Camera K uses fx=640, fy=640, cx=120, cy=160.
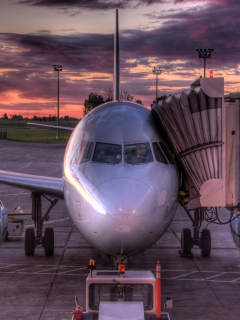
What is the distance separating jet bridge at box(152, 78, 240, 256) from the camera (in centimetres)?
1474

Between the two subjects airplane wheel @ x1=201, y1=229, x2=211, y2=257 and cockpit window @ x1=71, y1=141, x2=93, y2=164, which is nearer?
cockpit window @ x1=71, y1=141, x2=93, y2=164

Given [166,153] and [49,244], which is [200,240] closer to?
[49,244]

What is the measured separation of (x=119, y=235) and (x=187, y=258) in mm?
6730

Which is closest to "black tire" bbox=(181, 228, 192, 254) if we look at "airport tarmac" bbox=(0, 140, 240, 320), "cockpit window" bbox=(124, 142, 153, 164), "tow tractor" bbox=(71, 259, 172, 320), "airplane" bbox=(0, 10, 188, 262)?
"airport tarmac" bbox=(0, 140, 240, 320)

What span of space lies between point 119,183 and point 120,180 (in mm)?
147

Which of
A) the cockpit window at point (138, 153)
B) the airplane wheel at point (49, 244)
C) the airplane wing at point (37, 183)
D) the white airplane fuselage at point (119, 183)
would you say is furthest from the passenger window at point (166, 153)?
the airplane wheel at point (49, 244)

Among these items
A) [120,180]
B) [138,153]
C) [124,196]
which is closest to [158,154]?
[138,153]

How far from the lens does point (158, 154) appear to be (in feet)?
50.2

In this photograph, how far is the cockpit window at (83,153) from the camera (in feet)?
50.0

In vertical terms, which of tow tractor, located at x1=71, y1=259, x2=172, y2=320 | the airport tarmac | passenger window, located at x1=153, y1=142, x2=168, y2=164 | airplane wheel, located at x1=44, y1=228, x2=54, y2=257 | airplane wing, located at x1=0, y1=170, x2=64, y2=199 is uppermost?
passenger window, located at x1=153, y1=142, x2=168, y2=164

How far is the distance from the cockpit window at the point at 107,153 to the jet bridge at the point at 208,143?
1.55 m

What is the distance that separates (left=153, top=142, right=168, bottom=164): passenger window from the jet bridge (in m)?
0.36

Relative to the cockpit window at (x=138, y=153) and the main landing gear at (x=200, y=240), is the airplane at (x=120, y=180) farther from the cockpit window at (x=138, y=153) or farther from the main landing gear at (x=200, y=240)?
the main landing gear at (x=200, y=240)

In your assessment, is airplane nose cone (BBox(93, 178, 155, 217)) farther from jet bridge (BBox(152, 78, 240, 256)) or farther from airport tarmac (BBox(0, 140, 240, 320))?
airport tarmac (BBox(0, 140, 240, 320))
